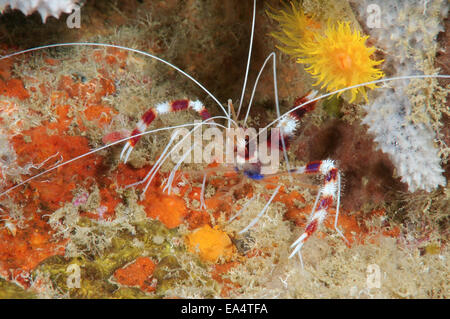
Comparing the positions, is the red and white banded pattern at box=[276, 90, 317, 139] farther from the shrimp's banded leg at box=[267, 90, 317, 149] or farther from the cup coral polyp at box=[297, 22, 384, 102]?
the cup coral polyp at box=[297, 22, 384, 102]

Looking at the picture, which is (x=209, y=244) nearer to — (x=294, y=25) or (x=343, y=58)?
(x=343, y=58)

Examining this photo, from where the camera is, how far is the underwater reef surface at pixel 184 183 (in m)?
2.68

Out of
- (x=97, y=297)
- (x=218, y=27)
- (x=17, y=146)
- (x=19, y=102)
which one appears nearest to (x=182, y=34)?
(x=218, y=27)

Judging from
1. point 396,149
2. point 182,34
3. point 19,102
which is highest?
point 182,34

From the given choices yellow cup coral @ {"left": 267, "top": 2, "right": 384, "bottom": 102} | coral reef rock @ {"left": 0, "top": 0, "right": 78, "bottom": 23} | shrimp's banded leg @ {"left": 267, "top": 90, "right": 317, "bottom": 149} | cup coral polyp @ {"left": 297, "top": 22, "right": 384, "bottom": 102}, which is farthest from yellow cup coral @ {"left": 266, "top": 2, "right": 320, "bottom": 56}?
coral reef rock @ {"left": 0, "top": 0, "right": 78, "bottom": 23}

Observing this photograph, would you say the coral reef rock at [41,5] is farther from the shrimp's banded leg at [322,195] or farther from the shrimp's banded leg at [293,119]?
the shrimp's banded leg at [322,195]

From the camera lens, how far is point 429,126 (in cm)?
270

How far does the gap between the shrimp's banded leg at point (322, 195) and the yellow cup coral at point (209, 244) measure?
0.65 metres

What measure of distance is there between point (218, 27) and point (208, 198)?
2084 millimetres

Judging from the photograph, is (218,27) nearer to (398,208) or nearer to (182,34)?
(182,34)

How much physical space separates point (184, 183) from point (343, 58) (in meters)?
2.03

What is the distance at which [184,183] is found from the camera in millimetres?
3156

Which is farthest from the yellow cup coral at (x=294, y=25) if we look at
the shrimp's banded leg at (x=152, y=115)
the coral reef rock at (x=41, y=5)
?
the coral reef rock at (x=41, y=5)

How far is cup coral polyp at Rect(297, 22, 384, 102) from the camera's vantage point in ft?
9.14
